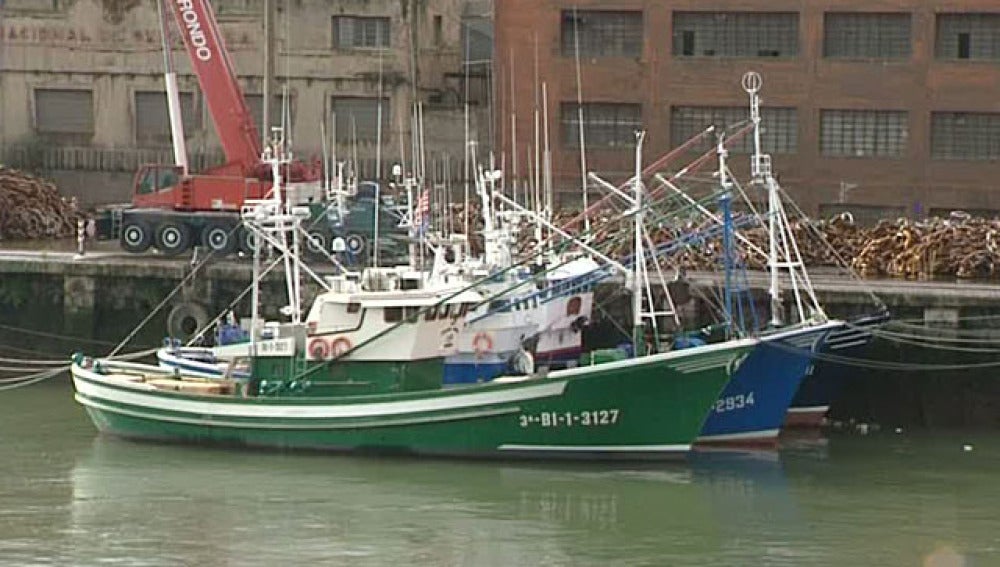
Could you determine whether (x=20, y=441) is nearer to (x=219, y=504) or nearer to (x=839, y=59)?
(x=219, y=504)

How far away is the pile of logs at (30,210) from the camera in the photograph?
47.3 m

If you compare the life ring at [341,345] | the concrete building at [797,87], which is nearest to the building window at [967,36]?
the concrete building at [797,87]

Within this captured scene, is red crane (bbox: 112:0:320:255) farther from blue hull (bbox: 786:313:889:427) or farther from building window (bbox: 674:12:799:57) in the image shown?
blue hull (bbox: 786:313:889:427)

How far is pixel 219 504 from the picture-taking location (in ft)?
89.5

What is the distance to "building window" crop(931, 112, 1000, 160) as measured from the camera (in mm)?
49625

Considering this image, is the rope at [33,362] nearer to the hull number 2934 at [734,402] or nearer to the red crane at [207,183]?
the red crane at [207,183]

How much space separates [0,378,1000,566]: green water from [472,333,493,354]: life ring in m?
1.72

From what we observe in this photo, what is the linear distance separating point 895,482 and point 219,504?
27.7ft

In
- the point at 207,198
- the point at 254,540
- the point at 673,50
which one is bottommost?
the point at 254,540

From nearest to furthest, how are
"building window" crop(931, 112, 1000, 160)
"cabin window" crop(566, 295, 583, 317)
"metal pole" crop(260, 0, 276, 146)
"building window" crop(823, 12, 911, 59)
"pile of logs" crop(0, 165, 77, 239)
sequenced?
"cabin window" crop(566, 295, 583, 317) < "metal pole" crop(260, 0, 276, 146) < "pile of logs" crop(0, 165, 77, 239) < "building window" crop(931, 112, 1000, 160) < "building window" crop(823, 12, 911, 59)

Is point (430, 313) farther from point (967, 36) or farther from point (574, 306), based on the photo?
point (967, 36)

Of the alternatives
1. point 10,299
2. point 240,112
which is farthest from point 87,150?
point 10,299

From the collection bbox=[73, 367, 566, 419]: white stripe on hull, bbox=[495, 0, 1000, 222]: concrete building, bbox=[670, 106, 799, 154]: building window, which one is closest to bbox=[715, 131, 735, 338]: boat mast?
bbox=[73, 367, 566, 419]: white stripe on hull

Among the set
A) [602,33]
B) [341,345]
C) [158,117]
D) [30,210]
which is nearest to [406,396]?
[341,345]
